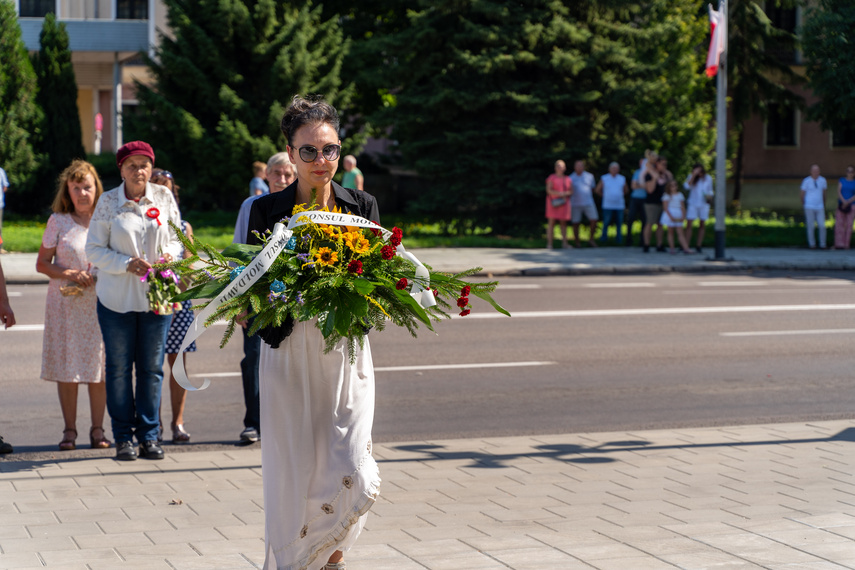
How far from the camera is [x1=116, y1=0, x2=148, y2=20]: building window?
136 feet

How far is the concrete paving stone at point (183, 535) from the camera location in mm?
5055

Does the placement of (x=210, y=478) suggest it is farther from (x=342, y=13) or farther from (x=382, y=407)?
(x=342, y=13)

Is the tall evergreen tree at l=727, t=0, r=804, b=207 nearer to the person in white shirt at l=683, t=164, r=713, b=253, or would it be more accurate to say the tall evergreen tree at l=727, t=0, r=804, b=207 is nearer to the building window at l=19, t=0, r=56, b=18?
the person in white shirt at l=683, t=164, r=713, b=253

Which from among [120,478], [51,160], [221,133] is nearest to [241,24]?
[221,133]

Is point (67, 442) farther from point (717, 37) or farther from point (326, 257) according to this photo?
point (717, 37)

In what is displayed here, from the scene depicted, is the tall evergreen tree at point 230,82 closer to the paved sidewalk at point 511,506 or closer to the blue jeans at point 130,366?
the blue jeans at point 130,366

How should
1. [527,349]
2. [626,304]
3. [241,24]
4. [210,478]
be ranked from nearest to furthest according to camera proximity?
[210,478] < [527,349] < [626,304] < [241,24]

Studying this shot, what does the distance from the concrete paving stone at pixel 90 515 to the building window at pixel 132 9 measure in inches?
1517

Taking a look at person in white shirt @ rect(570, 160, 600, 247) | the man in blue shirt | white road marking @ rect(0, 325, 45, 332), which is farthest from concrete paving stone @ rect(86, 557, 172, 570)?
person in white shirt @ rect(570, 160, 600, 247)

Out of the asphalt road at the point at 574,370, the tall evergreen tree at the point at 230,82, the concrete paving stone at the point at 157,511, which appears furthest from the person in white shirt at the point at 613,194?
the concrete paving stone at the point at 157,511

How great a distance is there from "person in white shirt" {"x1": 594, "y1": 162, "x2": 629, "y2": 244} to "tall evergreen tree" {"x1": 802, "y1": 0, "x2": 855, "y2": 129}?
207 inches

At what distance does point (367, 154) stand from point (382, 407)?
26.1 m

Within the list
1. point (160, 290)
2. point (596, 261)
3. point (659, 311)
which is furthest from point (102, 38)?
point (160, 290)

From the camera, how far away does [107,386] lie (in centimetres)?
707
